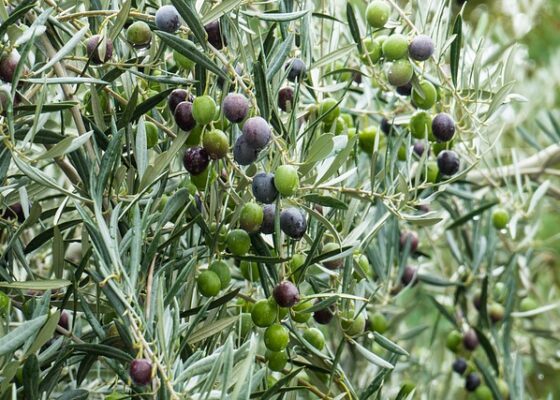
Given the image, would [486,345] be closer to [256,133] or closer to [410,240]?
[410,240]

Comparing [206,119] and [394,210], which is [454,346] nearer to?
[394,210]

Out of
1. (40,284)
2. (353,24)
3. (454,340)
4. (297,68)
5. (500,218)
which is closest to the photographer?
(40,284)

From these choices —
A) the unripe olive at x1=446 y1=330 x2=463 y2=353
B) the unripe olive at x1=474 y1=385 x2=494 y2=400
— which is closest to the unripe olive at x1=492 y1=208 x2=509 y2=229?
the unripe olive at x1=446 y1=330 x2=463 y2=353

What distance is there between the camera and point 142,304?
39.7 inches

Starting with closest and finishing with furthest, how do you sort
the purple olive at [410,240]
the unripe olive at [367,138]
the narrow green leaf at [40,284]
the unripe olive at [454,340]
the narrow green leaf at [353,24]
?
the narrow green leaf at [40,284] → the narrow green leaf at [353,24] → the unripe olive at [367,138] → the purple olive at [410,240] → the unripe olive at [454,340]

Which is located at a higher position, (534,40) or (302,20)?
(302,20)

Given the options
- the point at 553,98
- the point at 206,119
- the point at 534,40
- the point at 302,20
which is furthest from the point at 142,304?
the point at 534,40

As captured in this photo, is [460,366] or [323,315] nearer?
[323,315]

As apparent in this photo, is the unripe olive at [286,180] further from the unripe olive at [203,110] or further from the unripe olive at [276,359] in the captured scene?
the unripe olive at [276,359]

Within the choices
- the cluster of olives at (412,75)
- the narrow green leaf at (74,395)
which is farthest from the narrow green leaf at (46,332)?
the cluster of olives at (412,75)

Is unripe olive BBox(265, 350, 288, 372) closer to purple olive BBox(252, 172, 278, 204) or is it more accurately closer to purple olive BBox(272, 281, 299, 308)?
purple olive BBox(272, 281, 299, 308)

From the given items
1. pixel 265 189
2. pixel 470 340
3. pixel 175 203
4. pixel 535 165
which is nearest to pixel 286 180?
pixel 265 189

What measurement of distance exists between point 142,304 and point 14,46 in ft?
1.06

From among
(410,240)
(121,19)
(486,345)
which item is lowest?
(486,345)
